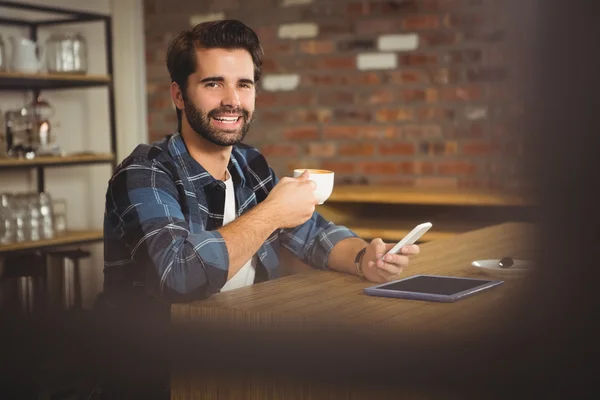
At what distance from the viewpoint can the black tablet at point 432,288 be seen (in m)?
0.99

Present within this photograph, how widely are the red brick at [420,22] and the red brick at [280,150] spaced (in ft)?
2.08

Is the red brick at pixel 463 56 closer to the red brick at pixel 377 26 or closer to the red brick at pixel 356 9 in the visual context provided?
the red brick at pixel 377 26

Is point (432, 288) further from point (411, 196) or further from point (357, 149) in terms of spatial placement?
point (357, 149)

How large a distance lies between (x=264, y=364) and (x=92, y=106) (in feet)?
10.8

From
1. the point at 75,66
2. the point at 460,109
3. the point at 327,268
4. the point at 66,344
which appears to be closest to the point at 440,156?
the point at 460,109

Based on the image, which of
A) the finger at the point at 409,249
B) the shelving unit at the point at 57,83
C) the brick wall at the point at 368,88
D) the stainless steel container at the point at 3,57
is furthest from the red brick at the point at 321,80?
the finger at the point at 409,249

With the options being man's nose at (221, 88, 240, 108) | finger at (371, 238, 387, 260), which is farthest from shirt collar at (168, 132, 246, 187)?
finger at (371, 238, 387, 260)

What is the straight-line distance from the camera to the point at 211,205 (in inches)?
52.4

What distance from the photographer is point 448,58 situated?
9.25ft

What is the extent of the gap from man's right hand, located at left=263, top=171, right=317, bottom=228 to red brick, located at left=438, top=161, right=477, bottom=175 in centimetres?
177

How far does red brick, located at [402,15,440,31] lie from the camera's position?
282 centimetres

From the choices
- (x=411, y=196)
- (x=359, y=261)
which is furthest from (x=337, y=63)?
(x=359, y=261)

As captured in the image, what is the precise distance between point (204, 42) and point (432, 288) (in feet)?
1.89

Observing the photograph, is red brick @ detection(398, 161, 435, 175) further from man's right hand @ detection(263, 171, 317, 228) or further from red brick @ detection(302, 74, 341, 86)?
man's right hand @ detection(263, 171, 317, 228)
